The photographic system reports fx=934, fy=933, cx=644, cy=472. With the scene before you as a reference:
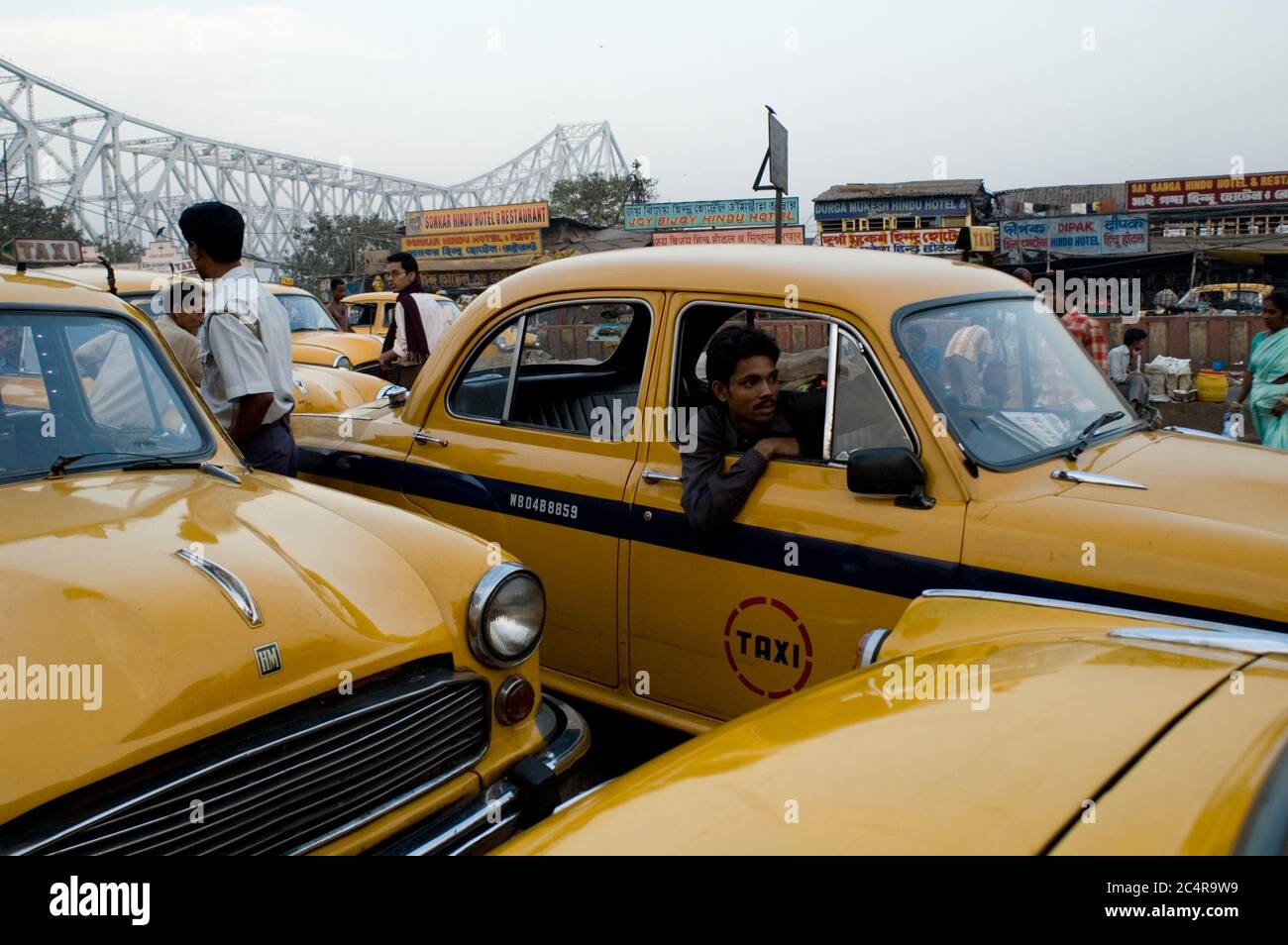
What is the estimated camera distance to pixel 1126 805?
109 centimetres

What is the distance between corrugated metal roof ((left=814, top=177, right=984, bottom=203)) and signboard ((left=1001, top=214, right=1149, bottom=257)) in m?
6.47

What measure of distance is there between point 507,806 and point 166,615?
0.91 m

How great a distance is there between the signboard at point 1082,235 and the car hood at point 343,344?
81.8 ft

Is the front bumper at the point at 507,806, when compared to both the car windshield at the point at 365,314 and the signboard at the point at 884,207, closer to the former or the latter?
the car windshield at the point at 365,314

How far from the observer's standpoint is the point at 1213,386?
1083cm

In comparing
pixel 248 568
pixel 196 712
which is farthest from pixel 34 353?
pixel 196 712

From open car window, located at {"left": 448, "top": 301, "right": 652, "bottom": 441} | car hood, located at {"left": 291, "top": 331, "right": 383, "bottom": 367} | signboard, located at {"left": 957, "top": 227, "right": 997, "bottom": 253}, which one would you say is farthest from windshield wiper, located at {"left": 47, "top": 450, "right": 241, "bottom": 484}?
car hood, located at {"left": 291, "top": 331, "right": 383, "bottom": 367}

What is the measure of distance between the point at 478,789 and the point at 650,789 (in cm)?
108

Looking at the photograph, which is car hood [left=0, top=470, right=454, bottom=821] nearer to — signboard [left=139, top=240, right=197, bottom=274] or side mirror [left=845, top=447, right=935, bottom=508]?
side mirror [left=845, top=447, right=935, bottom=508]

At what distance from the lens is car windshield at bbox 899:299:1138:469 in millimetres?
2754

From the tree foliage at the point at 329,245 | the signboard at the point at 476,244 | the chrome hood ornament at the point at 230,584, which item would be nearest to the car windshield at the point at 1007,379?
the chrome hood ornament at the point at 230,584

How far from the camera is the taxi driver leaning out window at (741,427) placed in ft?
9.50

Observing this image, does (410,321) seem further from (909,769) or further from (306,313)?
(909,769)
